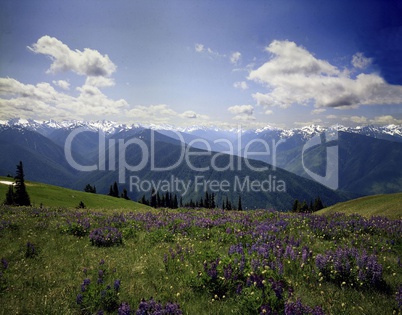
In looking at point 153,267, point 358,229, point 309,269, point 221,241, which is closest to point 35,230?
point 153,267

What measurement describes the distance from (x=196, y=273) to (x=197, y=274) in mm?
204

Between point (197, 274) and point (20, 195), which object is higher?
point (197, 274)

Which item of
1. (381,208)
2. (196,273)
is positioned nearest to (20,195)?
(196,273)

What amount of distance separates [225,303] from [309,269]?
323cm

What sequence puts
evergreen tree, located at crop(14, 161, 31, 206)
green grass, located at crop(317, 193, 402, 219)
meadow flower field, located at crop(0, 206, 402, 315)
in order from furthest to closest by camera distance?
evergreen tree, located at crop(14, 161, 31, 206) < green grass, located at crop(317, 193, 402, 219) < meadow flower field, located at crop(0, 206, 402, 315)

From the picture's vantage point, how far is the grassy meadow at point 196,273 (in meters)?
5.47

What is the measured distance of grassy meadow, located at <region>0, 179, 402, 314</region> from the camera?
5.47 metres

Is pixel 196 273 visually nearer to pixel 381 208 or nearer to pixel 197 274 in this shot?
pixel 197 274

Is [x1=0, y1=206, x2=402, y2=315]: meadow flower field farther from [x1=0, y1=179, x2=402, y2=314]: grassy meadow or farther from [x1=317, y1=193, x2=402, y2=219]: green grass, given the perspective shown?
[x1=317, y1=193, x2=402, y2=219]: green grass

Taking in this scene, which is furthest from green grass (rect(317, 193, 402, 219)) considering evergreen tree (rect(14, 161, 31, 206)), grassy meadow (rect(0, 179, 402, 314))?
evergreen tree (rect(14, 161, 31, 206))

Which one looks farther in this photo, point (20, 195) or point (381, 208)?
point (20, 195)

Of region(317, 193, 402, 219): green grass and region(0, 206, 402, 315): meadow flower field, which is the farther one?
region(317, 193, 402, 219): green grass

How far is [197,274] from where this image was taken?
21.6 ft

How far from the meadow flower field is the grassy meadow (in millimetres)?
26
